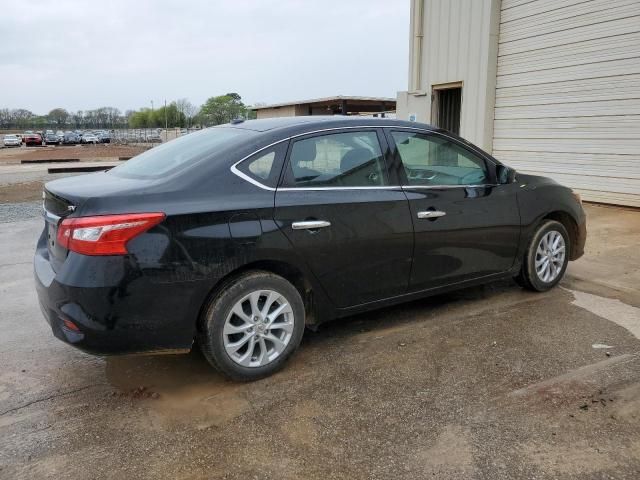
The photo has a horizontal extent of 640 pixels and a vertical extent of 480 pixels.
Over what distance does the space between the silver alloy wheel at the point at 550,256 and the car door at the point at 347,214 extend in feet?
5.30

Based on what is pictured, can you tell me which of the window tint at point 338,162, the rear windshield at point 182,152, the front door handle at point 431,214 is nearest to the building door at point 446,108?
the front door handle at point 431,214

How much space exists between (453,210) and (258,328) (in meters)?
1.80

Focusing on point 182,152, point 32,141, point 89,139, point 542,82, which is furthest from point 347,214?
point 89,139

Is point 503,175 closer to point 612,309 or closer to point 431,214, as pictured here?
point 431,214

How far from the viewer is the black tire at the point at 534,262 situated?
4.81 m

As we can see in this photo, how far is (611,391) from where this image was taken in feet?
10.5

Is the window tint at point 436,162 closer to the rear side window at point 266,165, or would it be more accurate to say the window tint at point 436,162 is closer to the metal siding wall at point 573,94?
the rear side window at point 266,165

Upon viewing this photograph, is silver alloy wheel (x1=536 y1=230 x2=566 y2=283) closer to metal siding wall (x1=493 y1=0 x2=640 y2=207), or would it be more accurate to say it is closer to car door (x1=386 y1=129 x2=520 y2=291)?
car door (x1=386 y1=129 x2=520 y2=291)

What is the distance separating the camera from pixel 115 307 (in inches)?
115

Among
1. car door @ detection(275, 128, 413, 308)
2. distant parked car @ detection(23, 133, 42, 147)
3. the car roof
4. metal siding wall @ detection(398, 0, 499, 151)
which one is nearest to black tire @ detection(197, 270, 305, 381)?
car door @ detection(275, 128, 413, 308)

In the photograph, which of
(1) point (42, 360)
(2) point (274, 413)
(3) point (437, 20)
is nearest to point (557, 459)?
(2) point (274, 413)

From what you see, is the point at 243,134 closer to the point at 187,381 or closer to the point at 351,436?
the point at 187,381

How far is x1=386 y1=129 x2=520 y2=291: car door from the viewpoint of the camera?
4027 mm

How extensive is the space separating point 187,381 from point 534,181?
338cm
